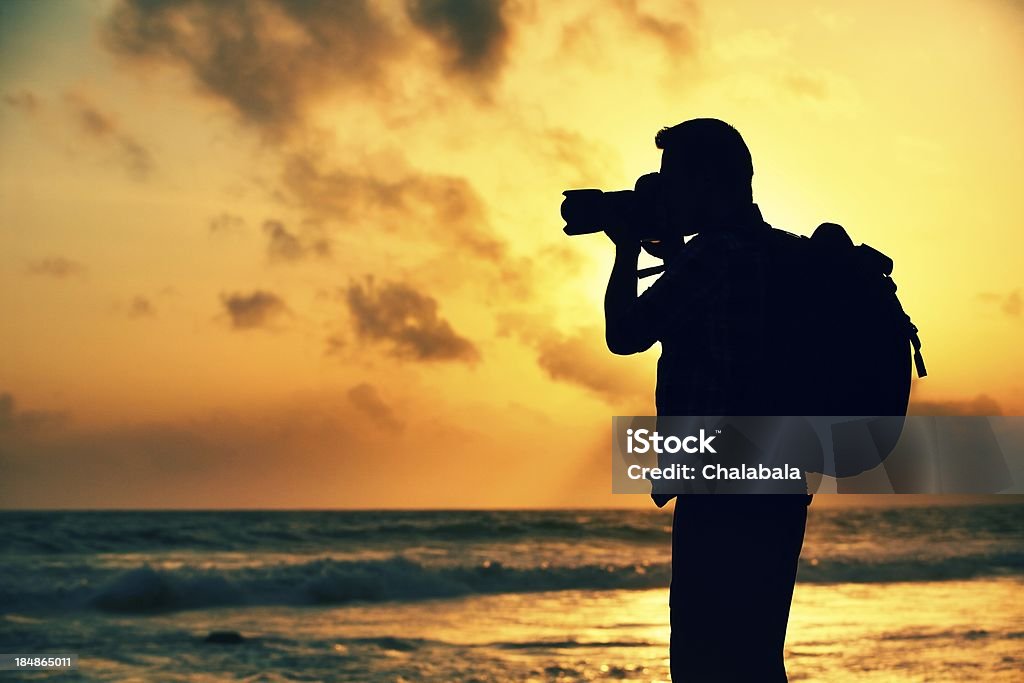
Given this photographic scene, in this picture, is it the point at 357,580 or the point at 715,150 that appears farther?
the point at 357,580

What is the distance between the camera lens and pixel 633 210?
6.59ft

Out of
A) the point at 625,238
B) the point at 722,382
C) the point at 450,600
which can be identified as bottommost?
the point at 450,600

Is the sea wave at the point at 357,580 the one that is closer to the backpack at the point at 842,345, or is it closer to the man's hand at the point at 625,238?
the man's hand at the point at 625,238

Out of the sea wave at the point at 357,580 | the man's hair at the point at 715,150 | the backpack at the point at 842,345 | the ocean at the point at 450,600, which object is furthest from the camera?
the sea wave at the point at 357,580

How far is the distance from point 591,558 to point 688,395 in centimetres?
2037

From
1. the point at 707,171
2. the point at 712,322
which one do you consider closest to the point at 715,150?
the point at 707,171

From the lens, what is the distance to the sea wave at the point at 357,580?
1631cm

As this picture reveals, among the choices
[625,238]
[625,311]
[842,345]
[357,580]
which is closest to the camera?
[842,345]

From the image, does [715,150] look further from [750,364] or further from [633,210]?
[750,364]

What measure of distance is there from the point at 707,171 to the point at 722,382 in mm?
424

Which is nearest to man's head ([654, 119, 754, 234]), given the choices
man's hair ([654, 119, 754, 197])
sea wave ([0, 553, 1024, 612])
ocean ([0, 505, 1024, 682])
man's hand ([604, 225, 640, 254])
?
man's hair ([654, 119, 754, 197])

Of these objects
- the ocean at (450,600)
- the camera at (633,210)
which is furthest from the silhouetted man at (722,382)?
the ocean at (450,600)

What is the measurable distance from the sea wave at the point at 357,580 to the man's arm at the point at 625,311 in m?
14.8

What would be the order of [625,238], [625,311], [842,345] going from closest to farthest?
[842,345]
[625,311]
[625,238]
